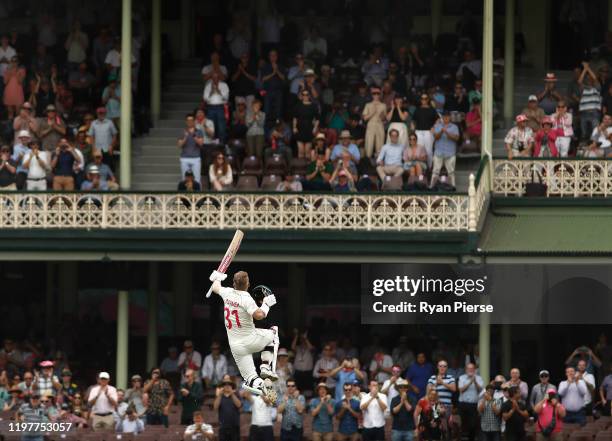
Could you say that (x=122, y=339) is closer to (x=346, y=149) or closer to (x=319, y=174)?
(x=319, y=174)

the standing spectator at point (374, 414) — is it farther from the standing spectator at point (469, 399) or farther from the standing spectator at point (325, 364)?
the standing spectator at point (325, 364)

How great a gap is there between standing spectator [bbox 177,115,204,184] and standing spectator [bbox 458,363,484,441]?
6.43 metres

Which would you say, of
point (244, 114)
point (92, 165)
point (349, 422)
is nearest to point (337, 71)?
point (244, 114)

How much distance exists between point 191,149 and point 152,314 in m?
3.57

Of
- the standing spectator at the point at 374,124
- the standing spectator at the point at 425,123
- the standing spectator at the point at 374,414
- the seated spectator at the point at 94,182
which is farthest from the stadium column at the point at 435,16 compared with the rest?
the standing spectator at the point at 374,414

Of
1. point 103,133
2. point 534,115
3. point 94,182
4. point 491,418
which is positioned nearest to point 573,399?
point 491,418

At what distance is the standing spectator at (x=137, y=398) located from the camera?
4228 cm

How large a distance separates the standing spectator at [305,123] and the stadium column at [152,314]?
12.4 feet

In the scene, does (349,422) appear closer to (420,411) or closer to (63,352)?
(420,411)

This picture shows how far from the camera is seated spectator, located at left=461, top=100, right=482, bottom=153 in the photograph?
46.0 metres

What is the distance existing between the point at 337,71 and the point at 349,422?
365 inches

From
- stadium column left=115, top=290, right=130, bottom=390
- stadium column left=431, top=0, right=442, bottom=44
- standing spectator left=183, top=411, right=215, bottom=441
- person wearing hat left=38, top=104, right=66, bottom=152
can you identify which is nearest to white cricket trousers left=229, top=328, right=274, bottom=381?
standing spectator left=183, top=411, right=215, bottom=441

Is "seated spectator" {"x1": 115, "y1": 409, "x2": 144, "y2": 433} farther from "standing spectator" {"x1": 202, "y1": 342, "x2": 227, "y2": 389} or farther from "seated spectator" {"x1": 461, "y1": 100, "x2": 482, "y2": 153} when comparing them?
"seated spectator" {"x1": 461, "y1": 100, "x2": 482, "y2": 153}

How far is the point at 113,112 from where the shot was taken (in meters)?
46.8
